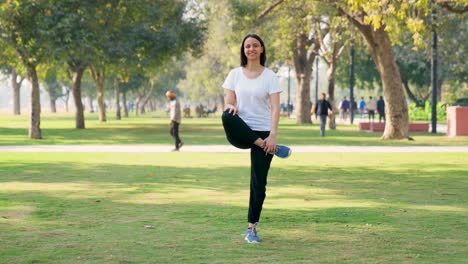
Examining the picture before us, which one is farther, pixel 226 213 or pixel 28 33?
pixel 28 33

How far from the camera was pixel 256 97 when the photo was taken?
8.62m

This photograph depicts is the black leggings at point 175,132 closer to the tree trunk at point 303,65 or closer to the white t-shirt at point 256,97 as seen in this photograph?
the white t-shirt at point 256,97

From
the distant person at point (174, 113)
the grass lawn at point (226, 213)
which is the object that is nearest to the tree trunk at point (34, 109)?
the distant person at point (174, 113)

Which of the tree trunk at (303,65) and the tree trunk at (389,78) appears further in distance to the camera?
the tree trunk at (303,65)

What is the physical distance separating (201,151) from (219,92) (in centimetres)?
9364

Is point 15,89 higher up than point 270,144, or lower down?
higher up

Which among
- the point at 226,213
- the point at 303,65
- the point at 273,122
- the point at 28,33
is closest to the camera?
the point at 273,122

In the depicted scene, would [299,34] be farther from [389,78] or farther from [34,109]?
[34,109]

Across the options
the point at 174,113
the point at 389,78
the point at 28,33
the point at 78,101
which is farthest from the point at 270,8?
the point at 78,101

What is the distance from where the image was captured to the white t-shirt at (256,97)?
8.62 meters

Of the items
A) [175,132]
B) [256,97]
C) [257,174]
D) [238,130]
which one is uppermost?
[256,97]

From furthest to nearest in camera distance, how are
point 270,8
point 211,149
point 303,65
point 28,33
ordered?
point 303,65, point 270,8, point 28,33, point 211,149

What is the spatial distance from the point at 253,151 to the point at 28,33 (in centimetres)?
2694

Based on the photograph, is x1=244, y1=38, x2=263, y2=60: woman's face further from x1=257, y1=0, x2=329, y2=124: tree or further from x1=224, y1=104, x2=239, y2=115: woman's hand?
x1=257, y1=0, x2=329, y2=124: tree
